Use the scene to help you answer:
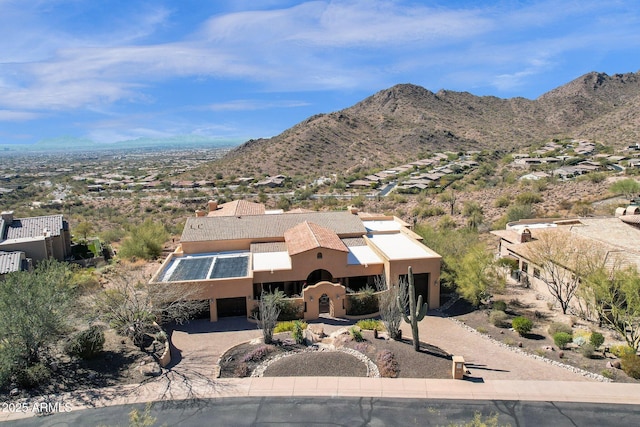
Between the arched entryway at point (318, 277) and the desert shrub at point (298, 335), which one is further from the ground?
the arched entryway at point (318, 277)

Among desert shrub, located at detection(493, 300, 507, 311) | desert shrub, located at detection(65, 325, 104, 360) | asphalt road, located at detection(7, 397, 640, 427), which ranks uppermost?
desert shrub, located at detection(65, 325, 104, 360)

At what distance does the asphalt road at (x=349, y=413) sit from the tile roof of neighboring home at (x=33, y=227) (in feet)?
70.9

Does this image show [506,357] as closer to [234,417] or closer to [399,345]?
[399,345]

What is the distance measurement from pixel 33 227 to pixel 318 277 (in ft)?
77.1

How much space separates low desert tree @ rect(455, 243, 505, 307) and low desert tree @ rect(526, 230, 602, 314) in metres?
2.77

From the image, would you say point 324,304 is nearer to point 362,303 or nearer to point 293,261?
point 362,303

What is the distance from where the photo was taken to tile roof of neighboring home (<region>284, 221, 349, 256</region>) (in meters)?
26.6

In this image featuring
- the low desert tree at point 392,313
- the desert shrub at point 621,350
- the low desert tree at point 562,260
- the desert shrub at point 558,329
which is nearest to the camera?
the desert shrub at point 621,350

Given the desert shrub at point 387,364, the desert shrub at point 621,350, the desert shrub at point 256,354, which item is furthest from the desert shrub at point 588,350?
the desert shrub at point 256,354

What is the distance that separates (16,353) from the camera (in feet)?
57.3

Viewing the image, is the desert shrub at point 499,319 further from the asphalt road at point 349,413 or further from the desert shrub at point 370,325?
the asphalt road at point 349,413

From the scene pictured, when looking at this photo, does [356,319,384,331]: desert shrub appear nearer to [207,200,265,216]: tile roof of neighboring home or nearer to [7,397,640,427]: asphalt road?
[7,397,640,427]: asphalt road

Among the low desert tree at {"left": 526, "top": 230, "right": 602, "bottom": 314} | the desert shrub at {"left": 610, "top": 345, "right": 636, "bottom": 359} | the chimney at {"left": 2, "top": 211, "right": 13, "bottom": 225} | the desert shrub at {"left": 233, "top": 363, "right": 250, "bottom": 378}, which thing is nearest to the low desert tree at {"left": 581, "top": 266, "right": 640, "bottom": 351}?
the desert shrub at {"left": 610, "top": 345, "right": 636, "bottom": 359}

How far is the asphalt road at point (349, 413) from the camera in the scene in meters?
15.1
